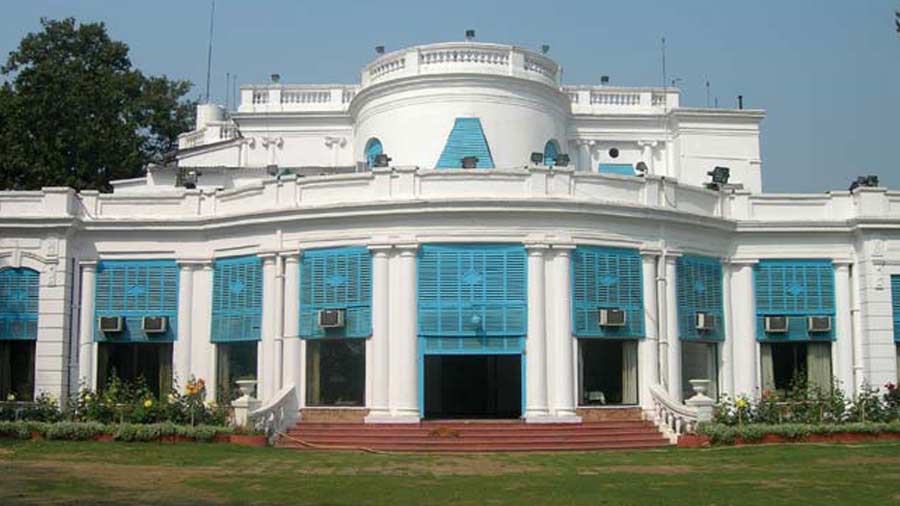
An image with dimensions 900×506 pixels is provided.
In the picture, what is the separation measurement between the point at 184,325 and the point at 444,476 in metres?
14.1

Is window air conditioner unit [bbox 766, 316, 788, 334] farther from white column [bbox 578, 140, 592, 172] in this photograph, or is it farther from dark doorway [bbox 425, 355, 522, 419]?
white column [bbox 578, 140, 592, 172]

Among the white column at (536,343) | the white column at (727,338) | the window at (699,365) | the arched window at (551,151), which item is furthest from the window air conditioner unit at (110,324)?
the white column at (727,338)

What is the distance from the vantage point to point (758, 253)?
32312 mm

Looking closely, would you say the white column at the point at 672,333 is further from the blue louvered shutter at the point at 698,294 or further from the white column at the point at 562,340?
the white column at the point at 562,340

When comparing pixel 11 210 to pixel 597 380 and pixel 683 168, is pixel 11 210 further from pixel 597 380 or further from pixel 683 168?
pixel 683 168

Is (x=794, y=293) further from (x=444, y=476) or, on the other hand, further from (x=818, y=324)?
(x=444, y=476)

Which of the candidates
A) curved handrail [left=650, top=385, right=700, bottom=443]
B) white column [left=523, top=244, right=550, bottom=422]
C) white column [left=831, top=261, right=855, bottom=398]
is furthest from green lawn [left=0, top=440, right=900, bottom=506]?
white column [left=831, top=261, right=855, bottom=398]

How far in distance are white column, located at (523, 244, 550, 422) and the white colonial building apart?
51 mm

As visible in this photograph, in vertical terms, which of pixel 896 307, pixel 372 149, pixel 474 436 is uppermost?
pixel 372 149

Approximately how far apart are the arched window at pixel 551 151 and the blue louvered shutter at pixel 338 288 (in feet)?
31.6

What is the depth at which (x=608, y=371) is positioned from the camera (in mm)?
29188

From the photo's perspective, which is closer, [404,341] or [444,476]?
[444,476]

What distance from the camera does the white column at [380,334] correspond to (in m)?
27.7

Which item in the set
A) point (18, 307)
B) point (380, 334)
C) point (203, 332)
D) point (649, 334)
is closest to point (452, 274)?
point (380, 334)
